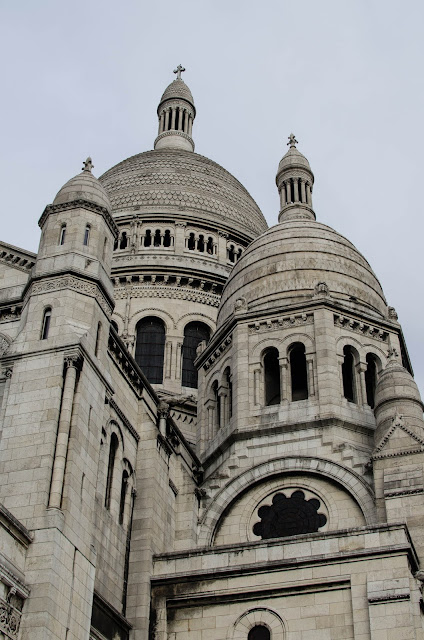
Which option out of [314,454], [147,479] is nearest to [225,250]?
[314,454]

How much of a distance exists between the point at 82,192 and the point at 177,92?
132ft

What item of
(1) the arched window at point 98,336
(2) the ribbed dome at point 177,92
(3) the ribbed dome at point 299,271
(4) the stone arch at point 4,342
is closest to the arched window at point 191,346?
(3) the ribbed dome at point 299,271

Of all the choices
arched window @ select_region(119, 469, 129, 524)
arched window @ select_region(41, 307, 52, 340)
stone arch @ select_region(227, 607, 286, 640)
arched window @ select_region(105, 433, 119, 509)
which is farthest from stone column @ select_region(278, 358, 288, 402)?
arched window @ select_region(41, 307, 52, 340)

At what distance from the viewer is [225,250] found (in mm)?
49656

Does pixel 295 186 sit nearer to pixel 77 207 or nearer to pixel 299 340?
pixel 299 340

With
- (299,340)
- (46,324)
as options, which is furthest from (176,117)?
(46,324)

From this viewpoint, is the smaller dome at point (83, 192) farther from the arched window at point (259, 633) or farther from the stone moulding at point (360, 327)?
the arched window at point (259, 633)

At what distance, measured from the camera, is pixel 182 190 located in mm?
51969

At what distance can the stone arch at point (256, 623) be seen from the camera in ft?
75.6

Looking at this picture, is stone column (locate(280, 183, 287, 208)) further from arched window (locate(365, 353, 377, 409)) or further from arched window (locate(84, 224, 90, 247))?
arched window (locate(84, 224, 90, 247))

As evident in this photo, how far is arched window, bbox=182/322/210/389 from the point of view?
43438 millimetres

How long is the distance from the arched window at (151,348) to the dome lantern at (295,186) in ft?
24.7

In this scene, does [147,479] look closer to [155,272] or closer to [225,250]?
[155,272]

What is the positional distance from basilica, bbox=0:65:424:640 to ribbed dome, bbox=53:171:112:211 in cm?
8
